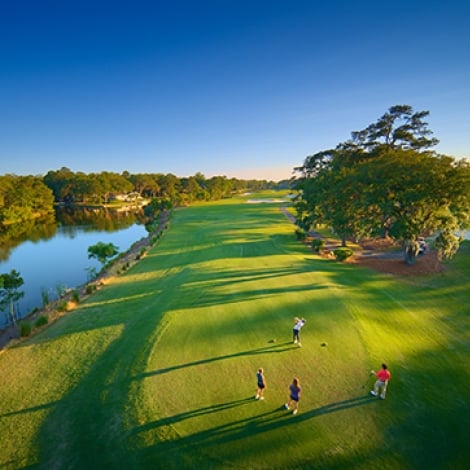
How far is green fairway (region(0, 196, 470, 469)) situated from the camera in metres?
8.24

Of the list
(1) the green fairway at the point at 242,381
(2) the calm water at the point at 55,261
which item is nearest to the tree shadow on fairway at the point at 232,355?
(1) the green fairway at the point at 242,381

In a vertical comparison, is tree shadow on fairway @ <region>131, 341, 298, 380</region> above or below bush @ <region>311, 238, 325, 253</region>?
below

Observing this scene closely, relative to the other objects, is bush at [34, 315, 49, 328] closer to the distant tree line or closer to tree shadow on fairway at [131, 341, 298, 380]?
tree shadow on fairway at [131, 341, 298, 380]

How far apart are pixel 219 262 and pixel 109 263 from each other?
1478 centimetres

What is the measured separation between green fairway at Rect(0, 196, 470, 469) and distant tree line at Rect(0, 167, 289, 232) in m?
64.5

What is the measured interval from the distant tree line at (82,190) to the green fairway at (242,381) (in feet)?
212

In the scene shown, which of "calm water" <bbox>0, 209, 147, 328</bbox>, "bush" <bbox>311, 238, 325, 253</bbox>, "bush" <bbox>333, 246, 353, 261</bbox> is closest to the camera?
"calm water" <bbox>0, 209, 147, 328</bbox>

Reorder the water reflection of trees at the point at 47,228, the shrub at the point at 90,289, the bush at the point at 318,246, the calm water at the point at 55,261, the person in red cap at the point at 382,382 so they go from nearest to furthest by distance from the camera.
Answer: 1. the person in red cap at the point at 382,382
2. the shrub at the point at 90,289
3. the calm water at the point at 55,261
4. the bush at the point at 318,246
5. the water reflection of trees at the point at 47,228

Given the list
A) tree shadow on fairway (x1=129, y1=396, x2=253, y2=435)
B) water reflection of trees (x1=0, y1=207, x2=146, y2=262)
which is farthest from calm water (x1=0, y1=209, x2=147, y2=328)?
tree shadow on fairway (x1=129, y1=396, x2=253, y2=435)

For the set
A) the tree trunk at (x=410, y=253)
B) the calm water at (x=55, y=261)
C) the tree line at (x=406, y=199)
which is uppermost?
the tree line at (x=406, y=199)

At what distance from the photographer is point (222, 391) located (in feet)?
34.1

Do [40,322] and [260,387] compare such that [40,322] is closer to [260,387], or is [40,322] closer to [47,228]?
[260,387]

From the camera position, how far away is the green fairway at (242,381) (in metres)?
8.24

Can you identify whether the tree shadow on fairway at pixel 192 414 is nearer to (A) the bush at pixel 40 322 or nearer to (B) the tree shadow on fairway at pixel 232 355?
(B) the tree shadow on fairway at pixel 232 355
